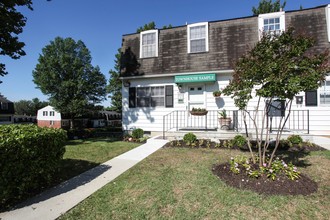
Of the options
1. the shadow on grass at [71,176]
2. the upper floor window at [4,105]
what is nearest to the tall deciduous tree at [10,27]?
the shadow on grass at [71,176]

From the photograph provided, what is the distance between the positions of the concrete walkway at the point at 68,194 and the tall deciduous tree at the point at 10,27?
6.13 m

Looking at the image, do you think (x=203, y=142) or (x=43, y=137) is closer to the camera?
(x=43, y=137)

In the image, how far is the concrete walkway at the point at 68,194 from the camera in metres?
3.03

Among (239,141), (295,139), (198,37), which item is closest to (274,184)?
(239,141)

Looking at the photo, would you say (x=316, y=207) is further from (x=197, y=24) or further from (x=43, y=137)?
(x=197, y=24)

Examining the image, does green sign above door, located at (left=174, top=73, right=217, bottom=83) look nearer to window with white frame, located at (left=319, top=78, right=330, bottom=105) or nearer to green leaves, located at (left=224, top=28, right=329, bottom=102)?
window with white frame, located at (left=319, top=78, right=330, bottom=105)

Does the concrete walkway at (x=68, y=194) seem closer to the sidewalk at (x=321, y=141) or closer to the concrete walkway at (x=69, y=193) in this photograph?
the concrete walkway at (x=69, y=193)

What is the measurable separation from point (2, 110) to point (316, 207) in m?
40.6

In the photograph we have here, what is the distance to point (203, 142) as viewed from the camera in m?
8.09

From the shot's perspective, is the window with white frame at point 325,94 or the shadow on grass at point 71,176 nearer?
the shadow on grass at point 71,176

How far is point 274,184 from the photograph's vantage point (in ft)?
12.6

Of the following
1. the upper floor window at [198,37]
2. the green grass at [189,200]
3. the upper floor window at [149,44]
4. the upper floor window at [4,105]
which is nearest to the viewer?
the green grass at [189,200]

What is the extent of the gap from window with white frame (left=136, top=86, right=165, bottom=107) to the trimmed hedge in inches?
272

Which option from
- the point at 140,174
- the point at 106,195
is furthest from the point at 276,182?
the point at 106,195
